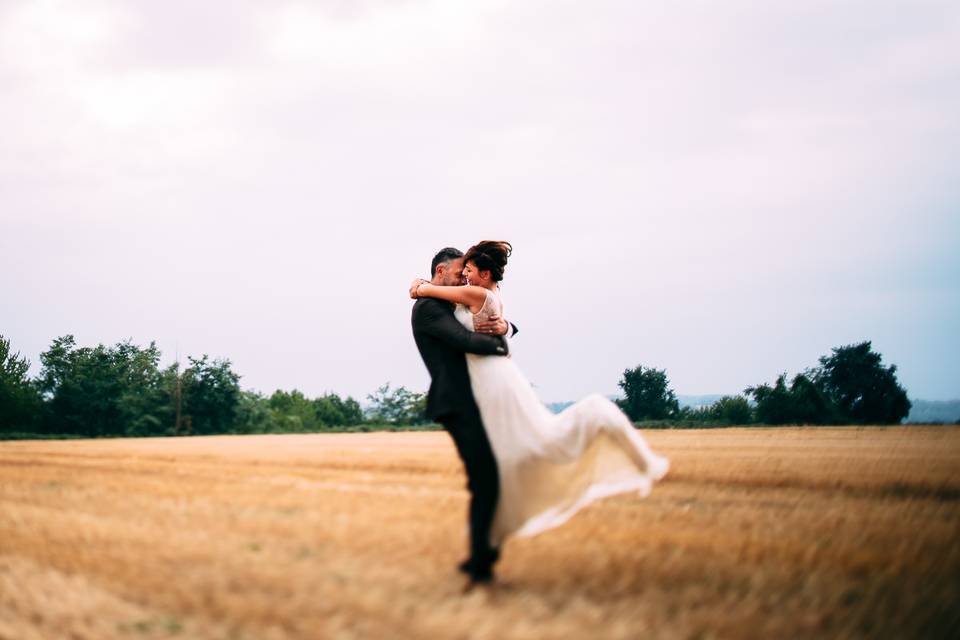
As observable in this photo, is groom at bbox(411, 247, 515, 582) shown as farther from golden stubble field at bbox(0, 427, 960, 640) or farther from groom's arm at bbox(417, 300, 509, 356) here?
golden stubble field at bbox(0, 427, 960, 640)

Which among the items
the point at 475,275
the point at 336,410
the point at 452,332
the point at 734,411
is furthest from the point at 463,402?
the point at 336,410

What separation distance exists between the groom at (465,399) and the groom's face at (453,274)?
0.03 metres

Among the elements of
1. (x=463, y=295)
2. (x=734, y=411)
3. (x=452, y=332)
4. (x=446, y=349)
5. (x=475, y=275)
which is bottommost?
(x=734, y=411)

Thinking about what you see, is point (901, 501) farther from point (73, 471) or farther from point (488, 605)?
point (73, 471)

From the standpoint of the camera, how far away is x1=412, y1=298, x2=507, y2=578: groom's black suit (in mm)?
5246

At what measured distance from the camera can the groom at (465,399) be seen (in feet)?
17.2

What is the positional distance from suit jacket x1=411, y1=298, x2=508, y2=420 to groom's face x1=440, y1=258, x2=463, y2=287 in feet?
0.65

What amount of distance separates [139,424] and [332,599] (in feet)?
192

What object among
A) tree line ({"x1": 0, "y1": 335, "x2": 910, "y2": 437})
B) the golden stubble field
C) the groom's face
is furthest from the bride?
tree line ({"x1": 0, "y1": 335, "x2": 910, "y2": 437})

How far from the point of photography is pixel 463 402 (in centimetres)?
542

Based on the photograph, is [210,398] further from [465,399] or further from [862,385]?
[862,385]

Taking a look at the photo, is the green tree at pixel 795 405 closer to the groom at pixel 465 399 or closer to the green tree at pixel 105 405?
the green tree at pixel 105 405

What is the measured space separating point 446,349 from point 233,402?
56.6 m

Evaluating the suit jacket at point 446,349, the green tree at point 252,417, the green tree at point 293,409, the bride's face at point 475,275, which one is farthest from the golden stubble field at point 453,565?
the green tree at point 293,409
